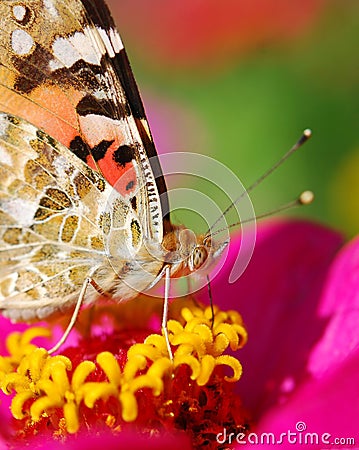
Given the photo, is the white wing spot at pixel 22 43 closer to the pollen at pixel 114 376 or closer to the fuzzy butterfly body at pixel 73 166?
the fuzzy butterfly body at pixel 73 166

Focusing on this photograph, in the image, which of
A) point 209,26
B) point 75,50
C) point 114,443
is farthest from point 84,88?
point 209,26

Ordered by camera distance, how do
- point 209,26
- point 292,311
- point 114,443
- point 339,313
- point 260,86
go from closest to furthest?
point 114,443, point 339,313, point 292,311, point 260,86, point 209,26

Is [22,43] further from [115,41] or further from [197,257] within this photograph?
Answer: [197,257]

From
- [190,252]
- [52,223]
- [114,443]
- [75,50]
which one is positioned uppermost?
[75,50]

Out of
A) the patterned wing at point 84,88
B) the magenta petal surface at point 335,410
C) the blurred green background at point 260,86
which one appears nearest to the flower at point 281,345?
the magenta petal surface at point 335,410

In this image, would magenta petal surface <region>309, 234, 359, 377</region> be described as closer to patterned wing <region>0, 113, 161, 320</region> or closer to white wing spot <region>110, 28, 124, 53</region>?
patterned wing <region>0, 113, 161, 320</region>

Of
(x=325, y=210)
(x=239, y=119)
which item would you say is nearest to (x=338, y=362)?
(x=325, y=210)
